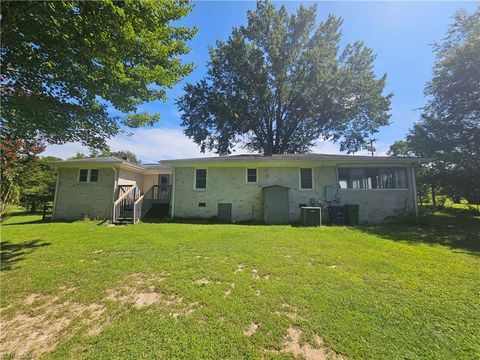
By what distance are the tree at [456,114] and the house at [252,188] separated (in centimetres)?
596

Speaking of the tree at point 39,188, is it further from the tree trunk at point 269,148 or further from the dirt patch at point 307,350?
the dirt patch at point 307,350

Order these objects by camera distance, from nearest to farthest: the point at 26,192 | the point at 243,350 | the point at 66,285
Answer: the point at 243,350 < the point at 66,285 < the point at 26,192

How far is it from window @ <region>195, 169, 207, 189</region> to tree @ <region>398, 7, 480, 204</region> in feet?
49.2

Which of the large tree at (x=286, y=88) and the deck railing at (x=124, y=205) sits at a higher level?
the large tree at (x=286, y=88)

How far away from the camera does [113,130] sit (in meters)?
8.60

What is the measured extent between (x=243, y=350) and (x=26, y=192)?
68.9 feet

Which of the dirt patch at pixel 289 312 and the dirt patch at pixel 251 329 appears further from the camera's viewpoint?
the dirt patch at pixel 289 312

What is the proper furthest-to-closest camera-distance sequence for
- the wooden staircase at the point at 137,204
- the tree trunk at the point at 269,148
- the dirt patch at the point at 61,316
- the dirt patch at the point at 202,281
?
the tree trunk at the point at 269,148 → the wooden staircase at the point at 137,204 → the dirt patch at the point at 202,281 → the dirt patch at the point at 61,316

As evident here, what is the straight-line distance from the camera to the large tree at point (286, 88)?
70.0 feet

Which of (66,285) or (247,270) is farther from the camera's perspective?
(247,270)

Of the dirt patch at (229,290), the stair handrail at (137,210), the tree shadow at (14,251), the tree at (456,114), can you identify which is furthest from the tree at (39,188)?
the tree at (456,114)

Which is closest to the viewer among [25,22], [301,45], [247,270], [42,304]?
[42,304]

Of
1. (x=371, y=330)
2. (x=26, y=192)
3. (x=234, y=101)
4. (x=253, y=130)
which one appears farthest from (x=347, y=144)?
(x=26, y=192)

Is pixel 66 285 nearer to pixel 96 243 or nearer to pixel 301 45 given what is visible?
pixel 96 243
